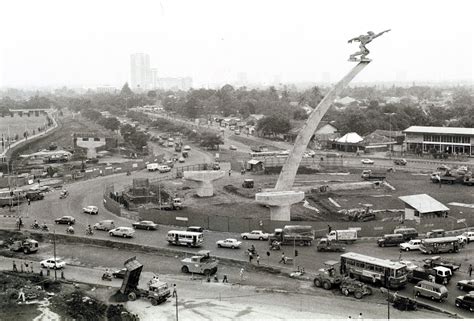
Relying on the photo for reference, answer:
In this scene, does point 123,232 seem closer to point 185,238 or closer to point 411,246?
point 185,238

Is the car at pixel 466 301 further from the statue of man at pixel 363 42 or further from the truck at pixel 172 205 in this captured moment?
the truck at pixel 172 205

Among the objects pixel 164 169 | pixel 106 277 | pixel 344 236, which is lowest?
pixel 106 277

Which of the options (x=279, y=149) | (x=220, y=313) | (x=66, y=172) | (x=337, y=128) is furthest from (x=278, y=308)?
(x=337, y=128)

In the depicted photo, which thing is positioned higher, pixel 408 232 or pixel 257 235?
pixel 408 232

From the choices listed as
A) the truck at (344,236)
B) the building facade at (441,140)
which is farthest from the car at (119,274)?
the building facade at (441,140)

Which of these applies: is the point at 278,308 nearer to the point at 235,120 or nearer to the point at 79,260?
the point at 79,260

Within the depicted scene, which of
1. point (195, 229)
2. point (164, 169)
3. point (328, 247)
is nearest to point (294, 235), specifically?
point (328, 247)

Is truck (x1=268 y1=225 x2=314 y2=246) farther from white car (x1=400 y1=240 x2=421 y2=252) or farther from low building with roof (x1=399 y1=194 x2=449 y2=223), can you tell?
low building with roof (x1=399 y1=194 x2=449 y2=223)
